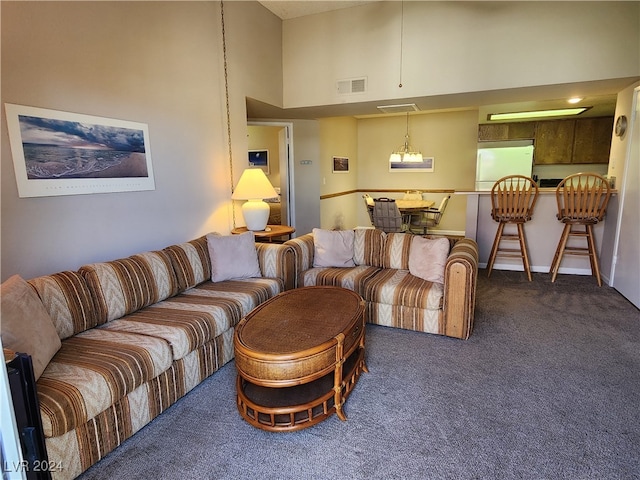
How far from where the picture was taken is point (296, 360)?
1753 mm

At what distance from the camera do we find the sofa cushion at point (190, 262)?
8.91 ft

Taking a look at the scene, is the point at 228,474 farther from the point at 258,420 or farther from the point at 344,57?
the point at 344,57

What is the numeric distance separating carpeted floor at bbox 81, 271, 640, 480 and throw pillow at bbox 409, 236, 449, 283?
51 centimetres

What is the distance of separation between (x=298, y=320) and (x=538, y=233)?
12.2 feet

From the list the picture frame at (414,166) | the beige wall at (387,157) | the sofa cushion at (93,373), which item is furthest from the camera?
the picture frame at (414,166)

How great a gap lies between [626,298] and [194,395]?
3975 mm

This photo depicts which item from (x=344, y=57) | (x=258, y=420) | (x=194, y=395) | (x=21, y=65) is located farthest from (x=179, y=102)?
(x=258, y=420)

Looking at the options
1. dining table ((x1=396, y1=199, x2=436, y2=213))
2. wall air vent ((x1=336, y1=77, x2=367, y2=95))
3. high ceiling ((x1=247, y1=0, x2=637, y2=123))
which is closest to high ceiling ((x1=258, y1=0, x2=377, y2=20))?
high ceiling ((x1=247, y1=0, x2=637, y2=123))

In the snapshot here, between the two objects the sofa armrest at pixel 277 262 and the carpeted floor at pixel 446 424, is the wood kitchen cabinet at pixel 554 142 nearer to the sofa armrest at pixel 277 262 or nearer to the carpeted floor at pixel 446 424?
the carpeted floor at pixel 446 424

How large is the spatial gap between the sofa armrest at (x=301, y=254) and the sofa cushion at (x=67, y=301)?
1602mm

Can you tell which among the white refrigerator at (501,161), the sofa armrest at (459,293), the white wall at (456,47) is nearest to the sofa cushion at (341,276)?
the sofa armrest at (459,293)

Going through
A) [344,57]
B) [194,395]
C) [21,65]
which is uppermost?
[344,57]

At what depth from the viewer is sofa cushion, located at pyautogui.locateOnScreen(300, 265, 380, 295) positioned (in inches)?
121

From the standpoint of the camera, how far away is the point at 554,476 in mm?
1536
